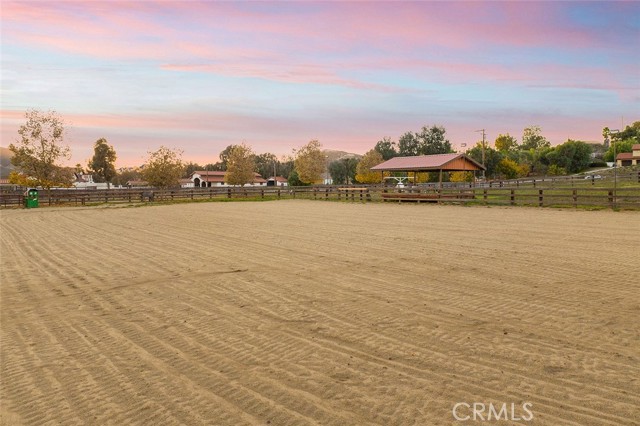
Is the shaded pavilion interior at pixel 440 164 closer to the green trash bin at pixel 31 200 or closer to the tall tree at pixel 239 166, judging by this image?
the green trash bin at pixel 31 200

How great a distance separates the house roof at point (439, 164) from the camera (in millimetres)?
37656

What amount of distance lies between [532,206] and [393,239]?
659 inches

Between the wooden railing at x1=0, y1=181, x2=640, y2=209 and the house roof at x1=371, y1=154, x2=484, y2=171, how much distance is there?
2021 mm

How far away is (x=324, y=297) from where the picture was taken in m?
7.11

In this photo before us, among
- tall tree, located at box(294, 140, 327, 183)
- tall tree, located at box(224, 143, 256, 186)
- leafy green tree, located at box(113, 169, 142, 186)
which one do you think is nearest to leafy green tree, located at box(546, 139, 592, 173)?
tall tree, located at box(294, 140, 327, 183)

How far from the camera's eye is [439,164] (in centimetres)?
3750

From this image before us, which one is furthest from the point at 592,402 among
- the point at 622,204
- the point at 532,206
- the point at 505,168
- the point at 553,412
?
the point at 505,168

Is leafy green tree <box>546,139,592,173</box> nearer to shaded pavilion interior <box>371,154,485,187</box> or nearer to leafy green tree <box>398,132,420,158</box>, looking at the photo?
leafy green tree <box>398,132,420,158</box>

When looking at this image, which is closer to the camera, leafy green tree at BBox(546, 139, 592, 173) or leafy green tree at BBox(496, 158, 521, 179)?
leafy green tree at BBox(496, 158, 521, 179)

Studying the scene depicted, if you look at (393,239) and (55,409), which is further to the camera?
(393,239)

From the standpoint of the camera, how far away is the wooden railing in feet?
82.8

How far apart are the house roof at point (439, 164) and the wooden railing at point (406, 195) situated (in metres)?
2.02

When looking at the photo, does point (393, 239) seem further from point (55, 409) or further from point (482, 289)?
point (55, 409)

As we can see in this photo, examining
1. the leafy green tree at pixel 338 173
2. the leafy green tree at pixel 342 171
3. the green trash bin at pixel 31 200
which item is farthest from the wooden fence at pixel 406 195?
the leafy green tree at pixel 338 173
